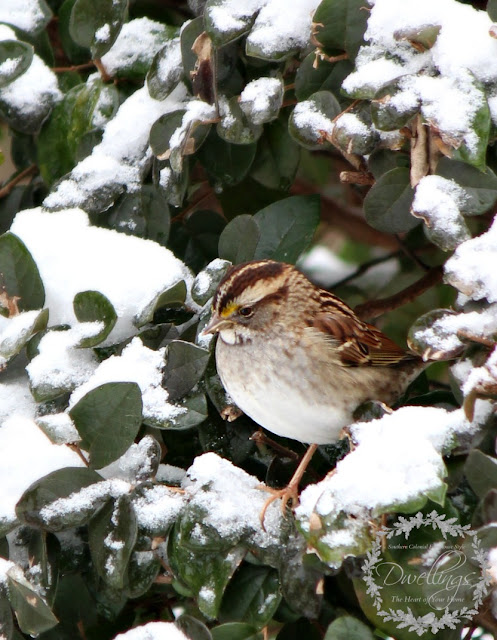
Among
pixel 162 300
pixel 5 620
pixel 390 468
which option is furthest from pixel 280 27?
pixel 5 620

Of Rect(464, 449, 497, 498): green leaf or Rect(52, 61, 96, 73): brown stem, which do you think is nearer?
Rect(464, 449, 497, 498): green leaf

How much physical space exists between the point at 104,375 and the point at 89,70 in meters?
1.04

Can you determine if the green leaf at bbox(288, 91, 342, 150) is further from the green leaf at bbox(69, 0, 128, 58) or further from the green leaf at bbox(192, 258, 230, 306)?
the green leaf at bbox(69, 0, 128, 58)

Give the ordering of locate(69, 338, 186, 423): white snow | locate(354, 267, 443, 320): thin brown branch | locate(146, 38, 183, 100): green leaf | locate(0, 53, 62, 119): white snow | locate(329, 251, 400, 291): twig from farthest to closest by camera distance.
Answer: locate(329, 251, 400, 291): twig → locate(354, 267, 443, 320): thin brown branch → locate(0, 53, 62, 119): white snow → locate(146, 38, 183, 100): green leaf → locate(69, 338, 186, 423): white snow

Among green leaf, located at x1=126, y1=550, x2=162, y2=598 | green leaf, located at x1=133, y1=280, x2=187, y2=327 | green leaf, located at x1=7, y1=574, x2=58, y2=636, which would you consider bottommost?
green leaf, located at x1=126, y1=550, x2=162, y2=598

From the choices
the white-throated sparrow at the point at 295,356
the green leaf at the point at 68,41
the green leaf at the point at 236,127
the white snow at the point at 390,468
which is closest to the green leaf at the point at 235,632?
the white snow at the point at 390,468

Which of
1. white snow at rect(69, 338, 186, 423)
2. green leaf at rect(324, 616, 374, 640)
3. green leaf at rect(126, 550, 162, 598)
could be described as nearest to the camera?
green leaf at rect(324, 616, 374, 640)

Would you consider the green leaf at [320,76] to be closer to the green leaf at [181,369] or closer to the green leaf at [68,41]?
the green leaf at [181,369]

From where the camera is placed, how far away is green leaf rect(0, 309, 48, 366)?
202cm

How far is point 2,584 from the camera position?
1.80 meters

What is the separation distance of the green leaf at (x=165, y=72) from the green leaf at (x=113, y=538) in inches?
39.0

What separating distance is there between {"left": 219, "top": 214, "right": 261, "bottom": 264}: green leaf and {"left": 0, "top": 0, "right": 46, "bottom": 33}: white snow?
2.66 ft

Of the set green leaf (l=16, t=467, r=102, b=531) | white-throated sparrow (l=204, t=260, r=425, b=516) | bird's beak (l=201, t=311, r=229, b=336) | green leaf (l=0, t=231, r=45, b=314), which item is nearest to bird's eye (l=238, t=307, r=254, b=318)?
white-throated sparrow (l=204, t=260, r=425, b=516)

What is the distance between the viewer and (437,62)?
1.83 metres
